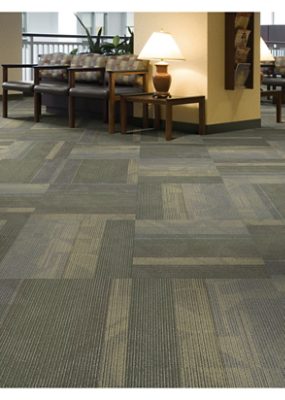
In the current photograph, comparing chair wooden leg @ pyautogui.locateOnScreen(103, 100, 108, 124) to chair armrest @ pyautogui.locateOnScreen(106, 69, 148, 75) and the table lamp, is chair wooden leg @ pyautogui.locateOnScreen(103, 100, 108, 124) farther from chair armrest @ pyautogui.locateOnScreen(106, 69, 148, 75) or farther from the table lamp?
the table lamp

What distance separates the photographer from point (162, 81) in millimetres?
4402

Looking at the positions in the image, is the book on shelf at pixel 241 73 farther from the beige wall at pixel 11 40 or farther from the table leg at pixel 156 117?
the beige wall at pixel 11 40

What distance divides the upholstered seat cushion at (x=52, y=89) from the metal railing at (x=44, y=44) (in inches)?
110

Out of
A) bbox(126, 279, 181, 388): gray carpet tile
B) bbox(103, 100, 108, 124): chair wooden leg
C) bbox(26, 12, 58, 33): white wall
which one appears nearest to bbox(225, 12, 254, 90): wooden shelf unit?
bbox(103, 100, 108, 124): chair wooden leg

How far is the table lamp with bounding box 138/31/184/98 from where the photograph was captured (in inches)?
170

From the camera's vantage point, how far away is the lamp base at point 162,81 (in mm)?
4402

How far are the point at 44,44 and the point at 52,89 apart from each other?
134 inches

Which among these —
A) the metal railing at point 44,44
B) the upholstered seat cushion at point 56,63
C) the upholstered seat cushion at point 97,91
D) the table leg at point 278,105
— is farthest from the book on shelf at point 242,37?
the metal railing at point 44,44

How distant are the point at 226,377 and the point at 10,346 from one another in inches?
16.3

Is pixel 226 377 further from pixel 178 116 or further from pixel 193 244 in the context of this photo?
pixel 178 116

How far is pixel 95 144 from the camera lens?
13.5 feet

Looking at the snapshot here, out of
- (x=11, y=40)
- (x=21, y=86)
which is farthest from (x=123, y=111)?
(x=11, y=40)

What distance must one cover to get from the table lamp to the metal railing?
370 centimetres

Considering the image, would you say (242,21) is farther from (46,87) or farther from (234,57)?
(46,87)
